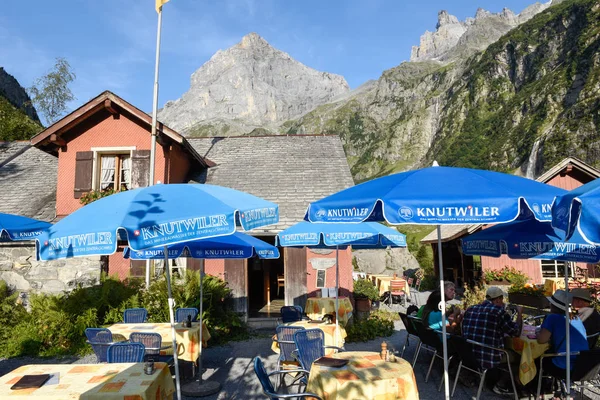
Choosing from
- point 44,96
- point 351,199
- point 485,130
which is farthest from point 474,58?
point 351,199

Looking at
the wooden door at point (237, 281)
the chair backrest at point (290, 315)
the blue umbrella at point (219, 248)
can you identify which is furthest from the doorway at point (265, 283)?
the blue umbrella at point (219, 248)

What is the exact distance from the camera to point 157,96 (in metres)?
11.0

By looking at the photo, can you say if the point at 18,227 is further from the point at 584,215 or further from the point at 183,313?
the point at 584,215

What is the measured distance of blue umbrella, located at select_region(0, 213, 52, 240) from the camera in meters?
6.17

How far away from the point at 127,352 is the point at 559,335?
205 inches

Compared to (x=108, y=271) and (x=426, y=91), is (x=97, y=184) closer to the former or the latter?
(x=108, y=271)

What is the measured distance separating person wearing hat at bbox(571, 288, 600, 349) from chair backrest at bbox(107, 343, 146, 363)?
5.46 metres

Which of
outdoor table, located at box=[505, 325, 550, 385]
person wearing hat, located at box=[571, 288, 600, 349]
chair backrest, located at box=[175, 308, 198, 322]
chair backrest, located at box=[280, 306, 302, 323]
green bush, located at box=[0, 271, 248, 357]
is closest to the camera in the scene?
outdoor table, located at box=[505, 325, 550, 385]

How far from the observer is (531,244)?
488 cm

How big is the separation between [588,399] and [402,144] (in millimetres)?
95650

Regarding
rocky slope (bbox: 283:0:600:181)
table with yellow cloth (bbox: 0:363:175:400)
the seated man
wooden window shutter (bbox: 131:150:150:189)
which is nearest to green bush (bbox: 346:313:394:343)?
the seated man

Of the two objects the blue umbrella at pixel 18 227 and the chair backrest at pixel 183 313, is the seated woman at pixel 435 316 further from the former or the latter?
the blue umbrella at pixel 18 227

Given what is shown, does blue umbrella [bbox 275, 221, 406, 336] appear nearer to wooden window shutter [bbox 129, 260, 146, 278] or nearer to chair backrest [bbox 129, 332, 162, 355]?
chair backrest [bbox 129, 332, 162, 355]

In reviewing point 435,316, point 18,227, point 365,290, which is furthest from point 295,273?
point 18,227
